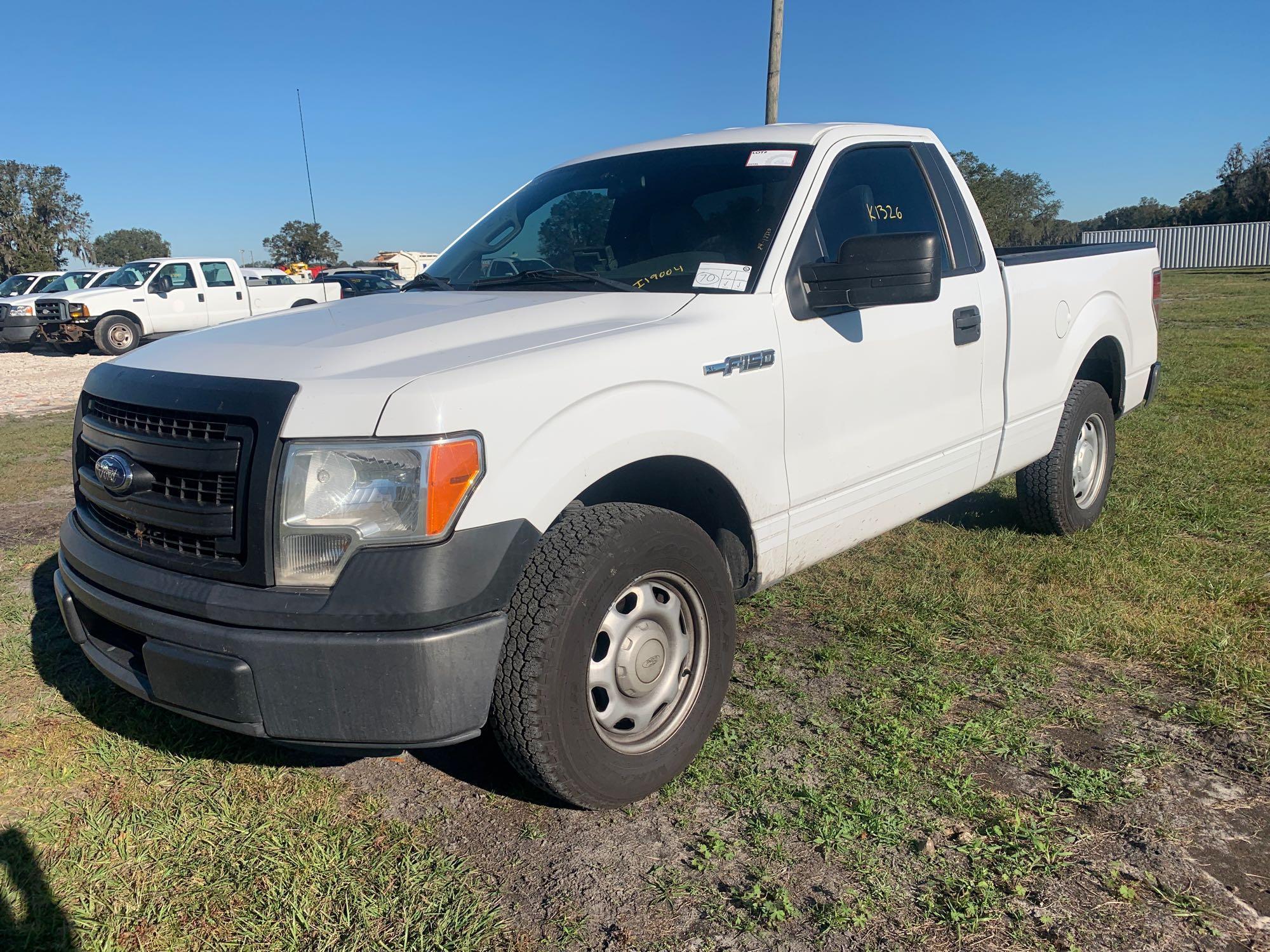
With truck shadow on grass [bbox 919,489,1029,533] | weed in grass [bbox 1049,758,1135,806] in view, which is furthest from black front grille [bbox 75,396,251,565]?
truck shadow on grass [bbox 919,489,1029,533]

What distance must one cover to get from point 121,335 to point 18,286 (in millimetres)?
7051

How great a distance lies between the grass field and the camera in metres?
2.21

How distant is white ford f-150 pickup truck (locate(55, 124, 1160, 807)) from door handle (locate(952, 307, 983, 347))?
14mm

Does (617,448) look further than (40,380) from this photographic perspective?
No

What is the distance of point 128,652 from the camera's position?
262 cm

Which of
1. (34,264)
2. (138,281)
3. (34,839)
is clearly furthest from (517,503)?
(34,264)

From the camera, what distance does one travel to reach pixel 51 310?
60.0 ft

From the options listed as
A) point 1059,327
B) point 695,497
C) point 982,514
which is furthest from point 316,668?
point 982,514

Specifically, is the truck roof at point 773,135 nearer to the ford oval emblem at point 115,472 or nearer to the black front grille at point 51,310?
the ford oval emblem at point 115,472

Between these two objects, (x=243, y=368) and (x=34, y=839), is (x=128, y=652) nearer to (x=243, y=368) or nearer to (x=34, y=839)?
(x=34, y=839)

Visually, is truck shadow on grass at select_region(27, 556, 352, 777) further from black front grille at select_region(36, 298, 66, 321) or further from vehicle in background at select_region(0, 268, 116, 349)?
vehicle in background at select_region(0, 268, 116, 349)

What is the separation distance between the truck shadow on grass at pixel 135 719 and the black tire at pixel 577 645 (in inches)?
34.8

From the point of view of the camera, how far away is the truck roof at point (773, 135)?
141 inches

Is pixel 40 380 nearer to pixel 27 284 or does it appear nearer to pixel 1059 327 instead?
pixel 27 284
